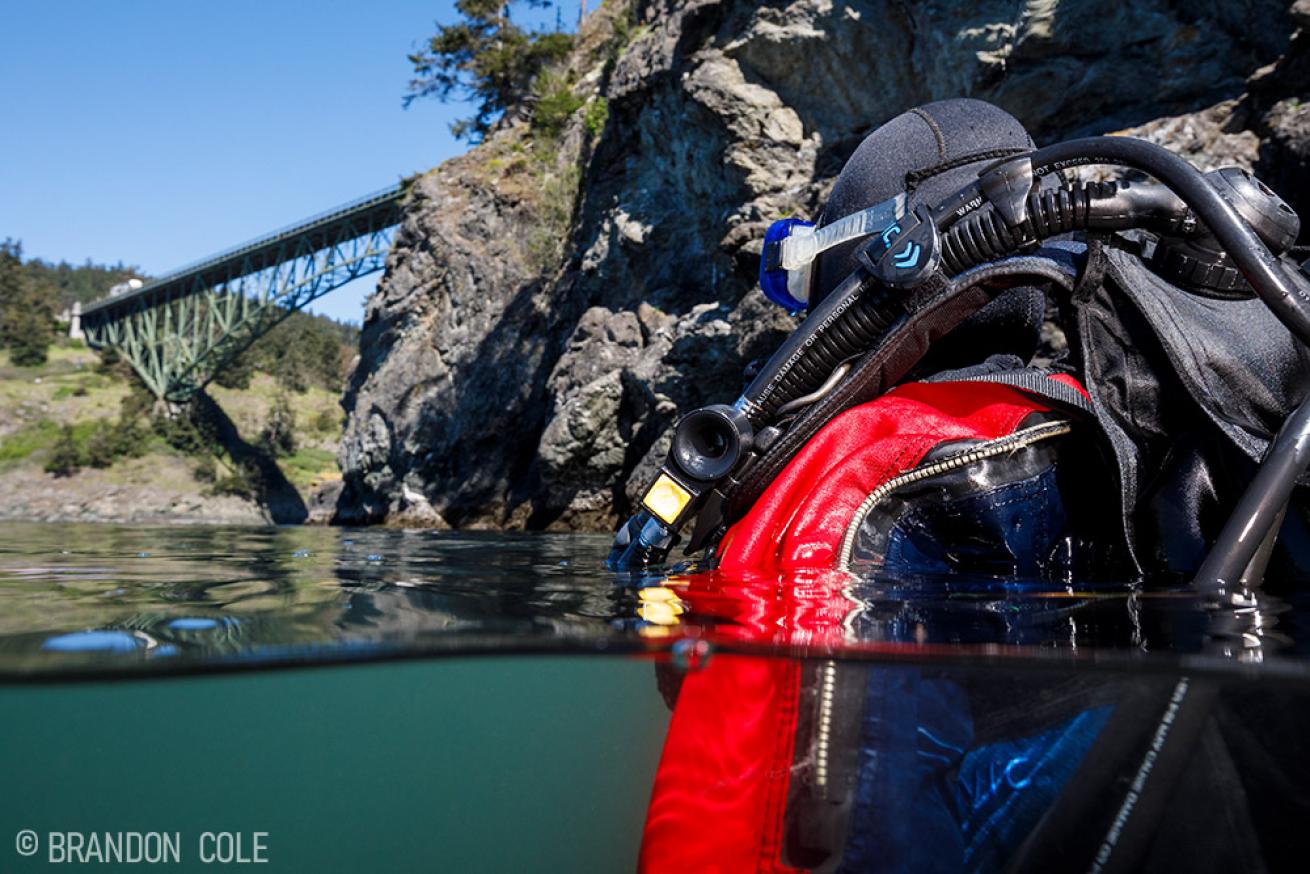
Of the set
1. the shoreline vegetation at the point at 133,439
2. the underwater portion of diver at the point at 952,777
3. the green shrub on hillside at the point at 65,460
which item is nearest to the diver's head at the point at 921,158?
the underwater portion of diver at the point at 952,777

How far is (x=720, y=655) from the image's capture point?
1.44 metres

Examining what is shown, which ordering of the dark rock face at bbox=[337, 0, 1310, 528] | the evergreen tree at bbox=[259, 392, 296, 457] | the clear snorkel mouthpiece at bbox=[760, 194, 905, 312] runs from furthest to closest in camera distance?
the evergreen tree at bbox=[259, 392, 296, 457] → the dark rock face at bbox=[337, 0, 1310, 528] → the clear snorkel mouthpiece at bbox=[760, 194, 905, 312]

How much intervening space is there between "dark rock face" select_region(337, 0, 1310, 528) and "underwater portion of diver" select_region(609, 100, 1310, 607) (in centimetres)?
714

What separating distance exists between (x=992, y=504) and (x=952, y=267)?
22.4 inches

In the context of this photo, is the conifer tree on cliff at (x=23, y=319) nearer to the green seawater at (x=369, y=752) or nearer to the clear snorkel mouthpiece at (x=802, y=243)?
the green seawater at (x=369, y=752)

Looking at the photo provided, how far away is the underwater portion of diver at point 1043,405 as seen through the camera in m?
1.55

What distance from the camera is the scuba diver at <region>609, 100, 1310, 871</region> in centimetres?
129

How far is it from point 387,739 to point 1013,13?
1073 cm

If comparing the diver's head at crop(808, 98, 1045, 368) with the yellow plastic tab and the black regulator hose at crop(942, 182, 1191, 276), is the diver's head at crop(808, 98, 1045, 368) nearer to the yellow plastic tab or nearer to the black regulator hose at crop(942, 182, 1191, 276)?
the black regulator hose at crop(942, 182, 1191, 276)

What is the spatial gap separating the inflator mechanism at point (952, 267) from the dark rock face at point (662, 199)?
7.14 metres

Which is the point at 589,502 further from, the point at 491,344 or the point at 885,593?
the point at 885,593

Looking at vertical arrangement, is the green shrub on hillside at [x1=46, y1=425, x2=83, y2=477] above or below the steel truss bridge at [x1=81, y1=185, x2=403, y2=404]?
below

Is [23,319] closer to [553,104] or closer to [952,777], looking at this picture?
[553,104]

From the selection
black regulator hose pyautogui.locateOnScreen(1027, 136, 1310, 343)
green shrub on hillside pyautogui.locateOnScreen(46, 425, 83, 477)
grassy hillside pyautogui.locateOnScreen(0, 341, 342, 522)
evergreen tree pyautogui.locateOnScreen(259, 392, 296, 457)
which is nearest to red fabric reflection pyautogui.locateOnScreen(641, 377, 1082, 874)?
black regulator hose pyautogui.locateOnScreen(1027, 136, 1310, 343)
